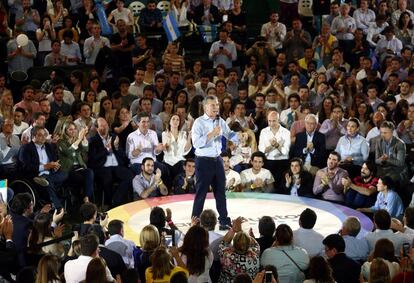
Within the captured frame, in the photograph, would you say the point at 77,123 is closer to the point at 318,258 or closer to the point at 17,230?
the point at 17,230

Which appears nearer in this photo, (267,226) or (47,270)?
(47,270)

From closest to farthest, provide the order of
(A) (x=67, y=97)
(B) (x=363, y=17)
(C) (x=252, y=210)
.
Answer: (C) (x=252, y=210) < (A) (x=67, y=97) < (B) (x=363, y=17)

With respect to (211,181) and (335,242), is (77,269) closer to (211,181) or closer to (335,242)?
(335,242)

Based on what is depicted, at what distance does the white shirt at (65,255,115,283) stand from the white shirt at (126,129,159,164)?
4767mm

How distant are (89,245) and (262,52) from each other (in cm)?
878

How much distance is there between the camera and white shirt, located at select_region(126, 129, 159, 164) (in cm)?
1355

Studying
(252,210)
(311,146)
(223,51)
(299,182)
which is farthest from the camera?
(223,51)

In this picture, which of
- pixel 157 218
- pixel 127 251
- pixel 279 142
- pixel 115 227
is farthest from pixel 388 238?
pixel 279 142

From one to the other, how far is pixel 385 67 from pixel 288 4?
2.49 meters

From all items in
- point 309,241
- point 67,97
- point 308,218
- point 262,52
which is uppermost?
point 262,52

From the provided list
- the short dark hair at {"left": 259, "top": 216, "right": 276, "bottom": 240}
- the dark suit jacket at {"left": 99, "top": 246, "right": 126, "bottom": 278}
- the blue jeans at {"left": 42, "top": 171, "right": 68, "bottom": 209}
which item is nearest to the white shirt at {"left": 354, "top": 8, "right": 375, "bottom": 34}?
the blue jeans at {"left": 42, "top": 171, "right": 68, "bottom": 209}

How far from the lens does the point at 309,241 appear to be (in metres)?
10.0

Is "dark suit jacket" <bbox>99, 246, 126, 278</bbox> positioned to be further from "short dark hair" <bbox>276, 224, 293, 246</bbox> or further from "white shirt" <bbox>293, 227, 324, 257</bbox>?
"white shirt" <bbox>293, 227, 324, 257</bbox>

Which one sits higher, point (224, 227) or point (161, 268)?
point (161, 268)
